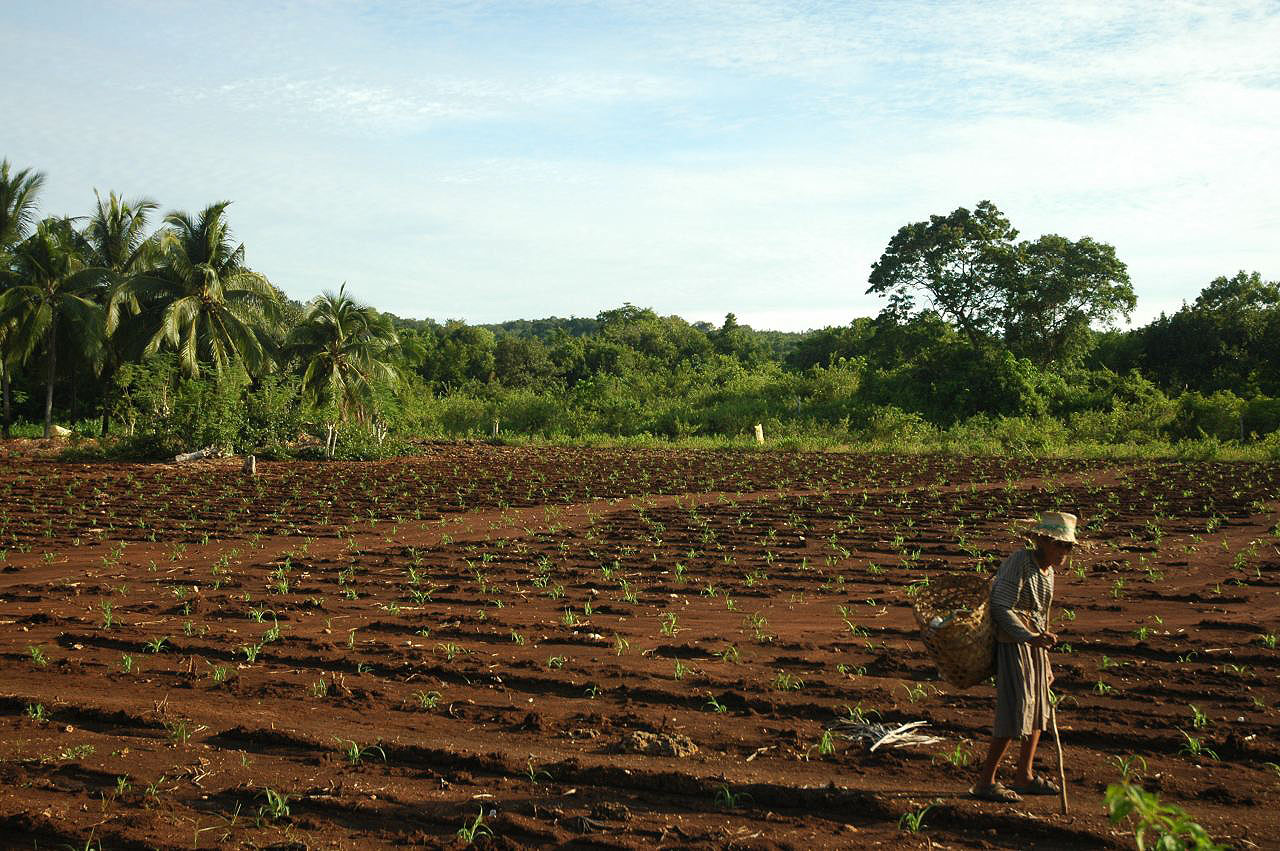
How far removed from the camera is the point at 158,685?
6.60 meters

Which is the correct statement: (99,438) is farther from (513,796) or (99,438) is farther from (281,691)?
(513,796)

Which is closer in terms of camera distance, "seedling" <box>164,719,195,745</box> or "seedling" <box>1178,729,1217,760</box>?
"seedling" <box>1178,729,1217,760</box>

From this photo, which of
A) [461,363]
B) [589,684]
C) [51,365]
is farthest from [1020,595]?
[461,363]

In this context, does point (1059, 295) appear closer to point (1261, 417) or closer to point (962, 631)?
point (1261, 417)

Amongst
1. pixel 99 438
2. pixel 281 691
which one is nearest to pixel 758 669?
pixel 281 691

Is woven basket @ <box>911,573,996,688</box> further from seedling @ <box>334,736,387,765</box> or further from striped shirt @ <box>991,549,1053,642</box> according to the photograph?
seedling @ <box>334,736,387,765</box>

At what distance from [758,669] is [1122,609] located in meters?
3.65

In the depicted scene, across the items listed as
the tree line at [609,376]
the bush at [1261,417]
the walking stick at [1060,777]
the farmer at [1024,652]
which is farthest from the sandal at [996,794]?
the bush at [1261,417]

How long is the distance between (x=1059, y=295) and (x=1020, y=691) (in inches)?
1401

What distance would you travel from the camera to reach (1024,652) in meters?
4.73

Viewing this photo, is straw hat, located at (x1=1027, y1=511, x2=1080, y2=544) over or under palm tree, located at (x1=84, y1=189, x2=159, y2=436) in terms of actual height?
under

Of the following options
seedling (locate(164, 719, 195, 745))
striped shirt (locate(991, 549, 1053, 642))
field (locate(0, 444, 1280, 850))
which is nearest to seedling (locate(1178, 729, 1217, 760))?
field (locate(0, 444, 1280, 850))

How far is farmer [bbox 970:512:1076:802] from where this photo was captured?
4613 mm

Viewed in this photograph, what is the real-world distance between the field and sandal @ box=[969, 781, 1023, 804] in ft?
0.22
